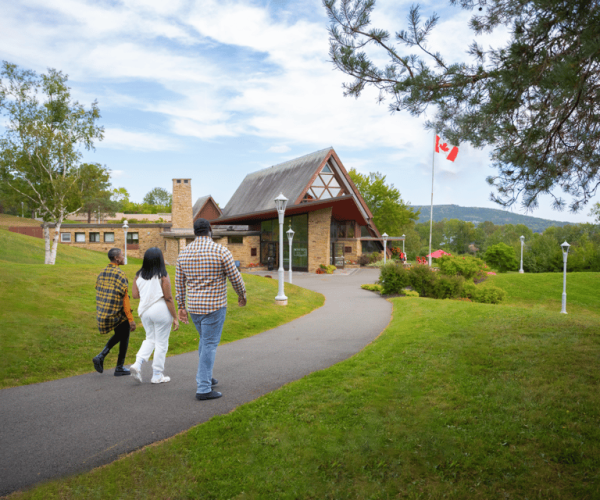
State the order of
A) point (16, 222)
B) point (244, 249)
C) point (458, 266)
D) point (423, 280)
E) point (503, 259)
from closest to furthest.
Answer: point (423, 280)
point (458, 266)
point (244, 249)
point (503, 259)
point (16, 222)

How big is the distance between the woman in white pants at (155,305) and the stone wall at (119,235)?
1460 inches

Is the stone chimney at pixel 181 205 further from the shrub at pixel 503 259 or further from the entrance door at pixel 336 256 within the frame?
the shrub at pixel 503 259

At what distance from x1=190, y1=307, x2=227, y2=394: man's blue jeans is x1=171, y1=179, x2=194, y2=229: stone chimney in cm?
3510

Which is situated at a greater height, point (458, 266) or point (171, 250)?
point (171, 250)

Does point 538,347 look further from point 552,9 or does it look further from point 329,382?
point 552,9

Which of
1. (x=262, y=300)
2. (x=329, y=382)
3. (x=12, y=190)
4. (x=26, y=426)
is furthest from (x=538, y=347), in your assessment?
(x=12, y=190)

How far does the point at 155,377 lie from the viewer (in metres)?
5.61

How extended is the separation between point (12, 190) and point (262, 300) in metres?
17.5

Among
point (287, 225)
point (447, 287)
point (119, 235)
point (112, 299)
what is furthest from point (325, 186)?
point (112, 299)

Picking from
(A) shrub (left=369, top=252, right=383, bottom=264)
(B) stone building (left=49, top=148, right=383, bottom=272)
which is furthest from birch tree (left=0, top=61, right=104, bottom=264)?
(A) shrub (left=369, top=252, right=383, bottom=264)

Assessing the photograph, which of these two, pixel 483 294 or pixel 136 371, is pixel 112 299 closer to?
pixel 136 371

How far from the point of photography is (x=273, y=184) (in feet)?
128

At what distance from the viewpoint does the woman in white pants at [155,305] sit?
533 centimetres

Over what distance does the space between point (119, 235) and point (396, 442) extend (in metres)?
43.2
